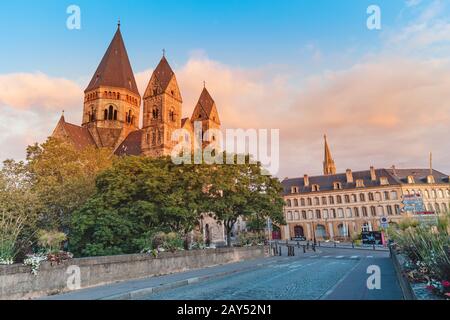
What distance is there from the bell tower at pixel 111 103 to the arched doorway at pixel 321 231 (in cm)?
4605

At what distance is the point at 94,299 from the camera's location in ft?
29.0

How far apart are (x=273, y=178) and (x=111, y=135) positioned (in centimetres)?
4474

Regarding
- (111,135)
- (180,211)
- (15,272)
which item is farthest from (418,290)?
(111,135)

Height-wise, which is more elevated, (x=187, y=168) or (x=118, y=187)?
(x=187, y=168)

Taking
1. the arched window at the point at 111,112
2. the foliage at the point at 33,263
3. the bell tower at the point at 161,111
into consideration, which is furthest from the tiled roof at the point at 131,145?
the foliage at the point at 33,263

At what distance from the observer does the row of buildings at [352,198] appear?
55.0m

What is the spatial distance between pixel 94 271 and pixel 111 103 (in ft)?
192

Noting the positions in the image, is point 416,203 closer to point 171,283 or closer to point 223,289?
point 223,289

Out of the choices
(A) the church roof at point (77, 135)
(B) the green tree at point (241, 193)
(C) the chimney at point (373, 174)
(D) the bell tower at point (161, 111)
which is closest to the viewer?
(B) the green tree at point (241, 193)

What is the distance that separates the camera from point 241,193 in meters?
25.6

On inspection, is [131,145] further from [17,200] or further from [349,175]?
[349,175]

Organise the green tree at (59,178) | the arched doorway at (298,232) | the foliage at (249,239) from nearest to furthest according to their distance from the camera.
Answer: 1. the green tree at (59,178)
2. the foliage at (249,239)
3. the arched doorway at (298,232)

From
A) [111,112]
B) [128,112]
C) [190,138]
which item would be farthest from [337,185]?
[111,112]

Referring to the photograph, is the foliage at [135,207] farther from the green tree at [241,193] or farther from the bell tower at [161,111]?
the bell tower at [161,111]
